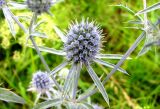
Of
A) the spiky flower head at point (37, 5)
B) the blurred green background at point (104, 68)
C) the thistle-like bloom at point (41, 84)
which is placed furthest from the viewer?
the blurred green background at point (104, 68)

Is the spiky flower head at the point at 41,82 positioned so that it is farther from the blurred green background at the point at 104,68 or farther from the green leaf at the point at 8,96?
the green leaf at the point at 8,96

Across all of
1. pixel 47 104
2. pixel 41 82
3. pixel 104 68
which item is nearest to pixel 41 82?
pixel 41 82

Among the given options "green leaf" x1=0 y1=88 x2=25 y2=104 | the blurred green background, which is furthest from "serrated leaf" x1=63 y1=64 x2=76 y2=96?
the blurred green background

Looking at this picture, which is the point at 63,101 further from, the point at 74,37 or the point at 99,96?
the point at 99,96

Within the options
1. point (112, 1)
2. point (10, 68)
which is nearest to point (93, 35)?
point (10, 68)

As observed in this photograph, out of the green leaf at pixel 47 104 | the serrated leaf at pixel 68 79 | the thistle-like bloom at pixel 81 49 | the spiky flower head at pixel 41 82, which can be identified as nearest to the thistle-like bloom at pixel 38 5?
the thistle-like bloom at pixel 81 49

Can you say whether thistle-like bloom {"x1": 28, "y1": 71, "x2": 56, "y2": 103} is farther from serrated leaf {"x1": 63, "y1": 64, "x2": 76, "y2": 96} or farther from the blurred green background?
serrated leaf {"x1": 63, "y1": 64, "x2": 76, "y2": 96}

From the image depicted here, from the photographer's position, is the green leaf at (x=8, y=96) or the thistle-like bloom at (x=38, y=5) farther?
the thistle-like bloom at (x=38, y=5)
